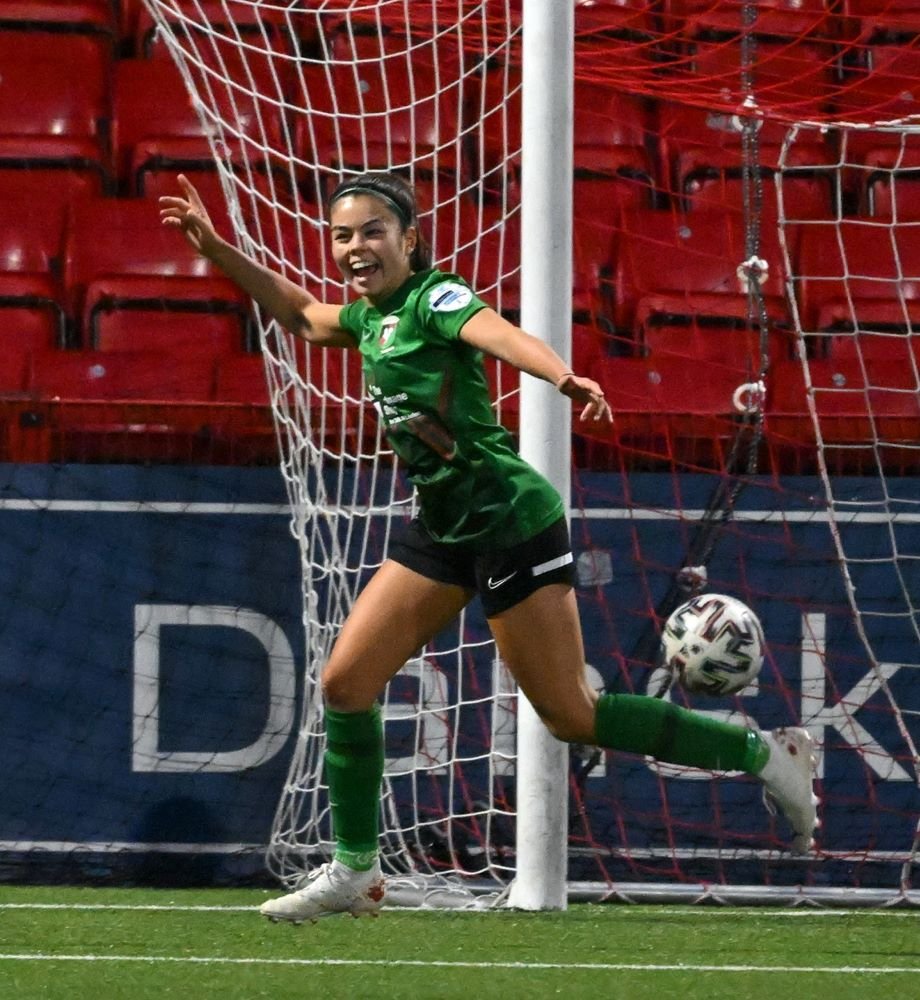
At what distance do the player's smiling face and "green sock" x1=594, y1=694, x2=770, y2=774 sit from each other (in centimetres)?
97

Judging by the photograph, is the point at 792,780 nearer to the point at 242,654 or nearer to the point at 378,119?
the point at 242,654

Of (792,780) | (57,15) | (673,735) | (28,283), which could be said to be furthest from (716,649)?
(57,15)

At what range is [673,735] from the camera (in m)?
3.94

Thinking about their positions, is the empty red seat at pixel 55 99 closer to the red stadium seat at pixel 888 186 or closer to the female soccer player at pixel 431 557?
the red stadium seat at pixel 888 186

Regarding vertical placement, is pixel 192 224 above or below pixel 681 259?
below

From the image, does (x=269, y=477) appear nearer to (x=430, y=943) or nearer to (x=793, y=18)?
(x=430, y=943)

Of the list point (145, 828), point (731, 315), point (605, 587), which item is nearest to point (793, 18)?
point (731, 315)

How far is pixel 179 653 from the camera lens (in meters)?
5.11

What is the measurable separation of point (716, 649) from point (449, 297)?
3.17 feet

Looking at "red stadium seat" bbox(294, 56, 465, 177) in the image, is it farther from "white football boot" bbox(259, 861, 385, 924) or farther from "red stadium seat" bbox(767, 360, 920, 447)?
"white football boot" bbox(259, 861, 385, 924)

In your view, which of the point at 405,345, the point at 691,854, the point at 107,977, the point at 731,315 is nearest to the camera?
the point at 107,977

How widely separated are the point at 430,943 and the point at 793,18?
4.76m

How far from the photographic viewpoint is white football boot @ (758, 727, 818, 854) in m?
4.02

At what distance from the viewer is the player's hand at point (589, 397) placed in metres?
3.14
